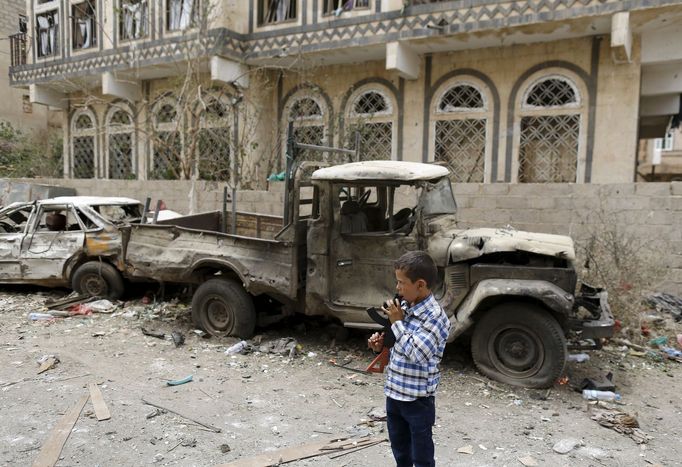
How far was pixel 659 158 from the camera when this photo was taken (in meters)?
23.5

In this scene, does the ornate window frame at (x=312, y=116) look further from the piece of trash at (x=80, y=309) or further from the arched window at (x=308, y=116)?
the piece of trash at (x=80, y=309)

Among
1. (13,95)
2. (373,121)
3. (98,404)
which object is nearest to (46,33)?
(13,95)

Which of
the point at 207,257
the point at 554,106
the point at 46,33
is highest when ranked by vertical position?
the point at 46,33

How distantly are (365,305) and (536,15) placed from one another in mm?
7147

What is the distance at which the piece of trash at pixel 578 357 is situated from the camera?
5.40 meters

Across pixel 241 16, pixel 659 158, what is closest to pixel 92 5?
pixel 241 16

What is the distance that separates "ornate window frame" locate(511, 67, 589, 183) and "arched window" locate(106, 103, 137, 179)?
35.9 ft

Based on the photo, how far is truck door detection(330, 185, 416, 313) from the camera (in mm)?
5254

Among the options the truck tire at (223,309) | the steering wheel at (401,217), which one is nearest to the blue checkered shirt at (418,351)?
the steering wheel at (401,217)

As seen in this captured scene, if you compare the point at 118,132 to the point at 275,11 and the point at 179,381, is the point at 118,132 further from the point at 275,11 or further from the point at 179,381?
the point at 179,381

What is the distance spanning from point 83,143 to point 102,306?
11.5 metres

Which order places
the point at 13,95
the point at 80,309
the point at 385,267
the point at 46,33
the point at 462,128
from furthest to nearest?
1. the point at 13,95
2. the point at 46,33
3. the point at 462,128
4. the point at 80,309
5. the point at 385,267

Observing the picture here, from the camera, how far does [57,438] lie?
3.77 meters

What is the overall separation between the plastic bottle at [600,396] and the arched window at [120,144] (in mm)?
14333
